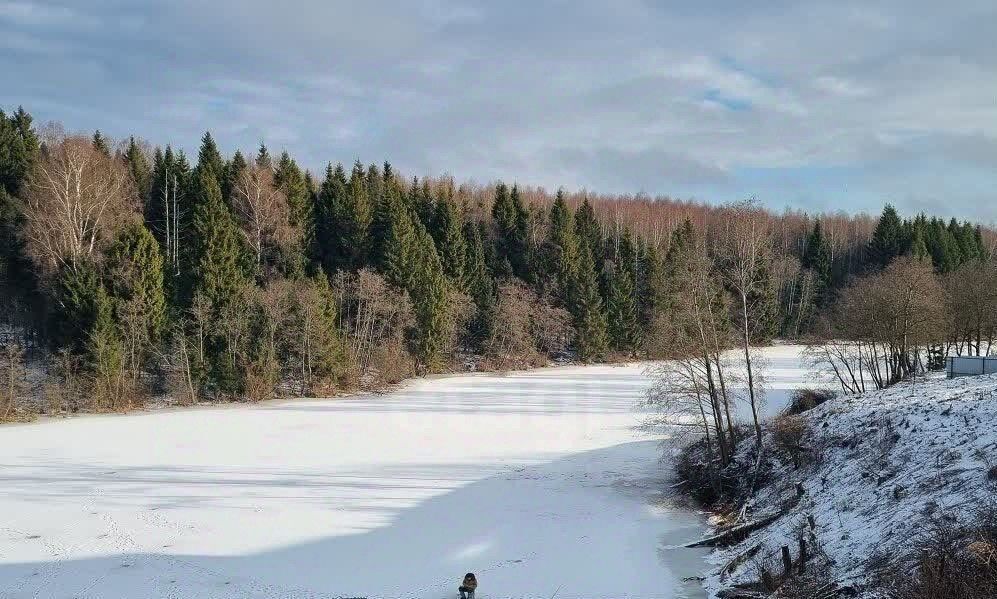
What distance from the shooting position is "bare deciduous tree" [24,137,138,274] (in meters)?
43.8

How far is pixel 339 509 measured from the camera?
69.7ft

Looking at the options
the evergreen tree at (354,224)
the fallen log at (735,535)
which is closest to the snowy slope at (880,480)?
the fallen log at (735,535)

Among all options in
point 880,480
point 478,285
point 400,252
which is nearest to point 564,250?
point 478,285

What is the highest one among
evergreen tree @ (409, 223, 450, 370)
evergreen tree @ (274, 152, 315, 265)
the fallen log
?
evergreen tree @ (274, 152, 315, 265)

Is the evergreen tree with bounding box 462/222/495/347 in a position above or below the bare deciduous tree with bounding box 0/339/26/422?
above

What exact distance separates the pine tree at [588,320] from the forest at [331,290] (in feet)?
0.70

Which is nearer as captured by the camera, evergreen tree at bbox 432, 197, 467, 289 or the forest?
the forest

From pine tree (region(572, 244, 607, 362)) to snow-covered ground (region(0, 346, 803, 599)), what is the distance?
108 ft

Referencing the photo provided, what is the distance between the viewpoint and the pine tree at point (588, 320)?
2815 inches

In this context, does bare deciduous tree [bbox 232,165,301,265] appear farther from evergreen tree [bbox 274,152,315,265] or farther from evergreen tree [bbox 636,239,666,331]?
evergreen tree [bbox 636,239,666,331]

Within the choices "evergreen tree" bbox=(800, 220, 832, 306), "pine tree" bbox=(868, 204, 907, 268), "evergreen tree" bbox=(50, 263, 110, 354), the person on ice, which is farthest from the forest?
"pine tree" bbox=(868, 204, 907, 268)

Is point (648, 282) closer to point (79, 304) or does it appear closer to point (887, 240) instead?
point (887, 240)

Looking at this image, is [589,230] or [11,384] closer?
[11,384]

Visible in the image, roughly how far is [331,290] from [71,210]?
1983 cm
